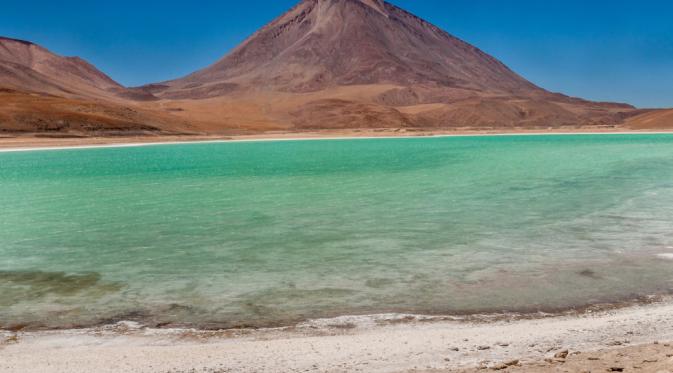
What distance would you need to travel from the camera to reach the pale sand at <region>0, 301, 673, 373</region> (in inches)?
217

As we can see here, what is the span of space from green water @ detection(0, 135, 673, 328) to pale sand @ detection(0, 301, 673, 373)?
0.54 m

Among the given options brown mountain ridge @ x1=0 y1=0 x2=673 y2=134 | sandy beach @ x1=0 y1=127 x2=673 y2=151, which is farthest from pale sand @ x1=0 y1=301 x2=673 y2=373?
brown mountain ridge @ x1=0 y1=0 x2=673 y2=134

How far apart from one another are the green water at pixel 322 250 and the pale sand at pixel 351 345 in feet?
1.78

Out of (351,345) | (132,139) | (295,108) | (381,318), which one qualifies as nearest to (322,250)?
(381,318)

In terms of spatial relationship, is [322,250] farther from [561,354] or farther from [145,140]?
[145,140]

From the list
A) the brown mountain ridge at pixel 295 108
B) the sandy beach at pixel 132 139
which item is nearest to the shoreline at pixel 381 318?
the sandy beach at pixel 132 139

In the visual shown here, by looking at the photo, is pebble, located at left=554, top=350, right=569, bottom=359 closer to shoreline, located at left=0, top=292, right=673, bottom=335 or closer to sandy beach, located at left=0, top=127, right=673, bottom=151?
shoreline, located at left=0, top=292, right=673, bottom=335

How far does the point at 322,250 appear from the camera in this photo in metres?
11.1

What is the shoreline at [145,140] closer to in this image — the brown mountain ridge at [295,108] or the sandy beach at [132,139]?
the sandy beach at [132,139]

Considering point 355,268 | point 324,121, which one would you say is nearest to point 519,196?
point 355,268

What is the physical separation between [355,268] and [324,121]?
113797 millimetres

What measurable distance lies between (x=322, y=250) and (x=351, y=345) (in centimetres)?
505

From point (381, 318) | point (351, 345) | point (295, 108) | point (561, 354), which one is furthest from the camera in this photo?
point (295, 108)

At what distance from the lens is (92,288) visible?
28.7ft
